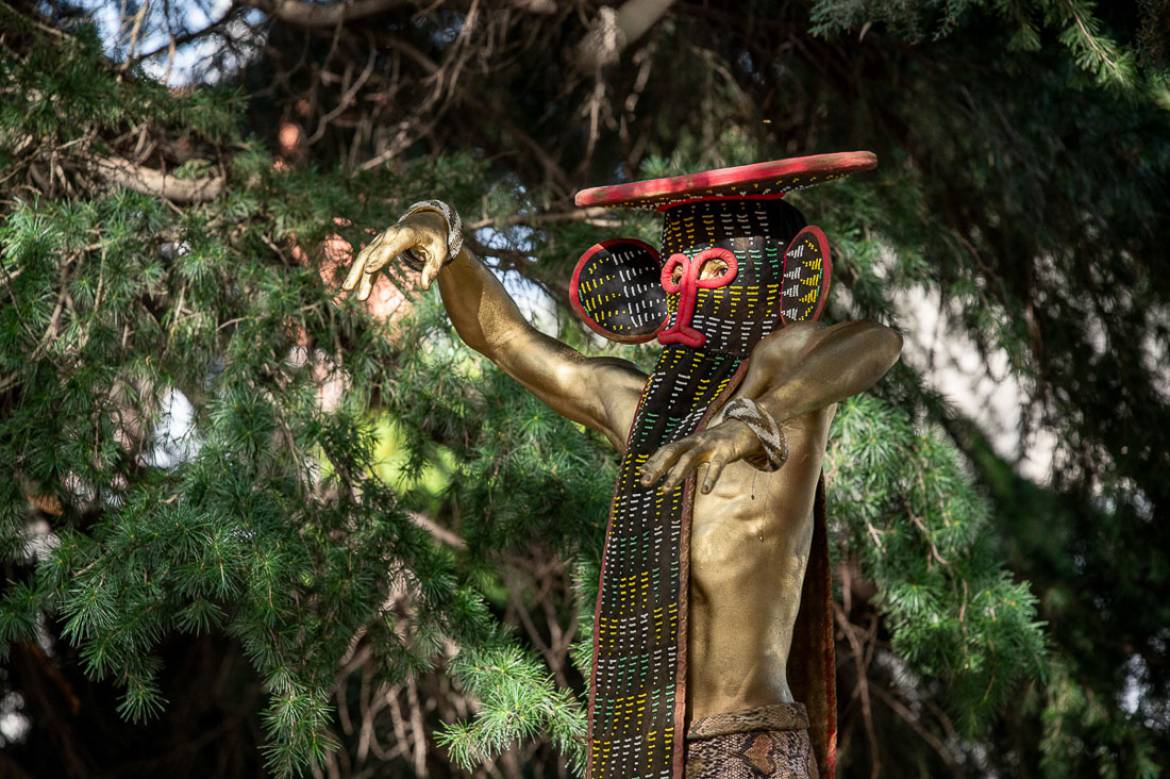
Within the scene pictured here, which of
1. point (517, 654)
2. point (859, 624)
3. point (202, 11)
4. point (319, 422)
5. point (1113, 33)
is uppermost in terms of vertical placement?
point (202, 11)

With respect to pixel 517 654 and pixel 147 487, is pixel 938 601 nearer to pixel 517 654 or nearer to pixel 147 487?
pixel 517 654

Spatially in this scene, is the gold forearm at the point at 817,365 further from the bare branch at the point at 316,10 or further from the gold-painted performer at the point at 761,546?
the bare branch at the point at 316,10

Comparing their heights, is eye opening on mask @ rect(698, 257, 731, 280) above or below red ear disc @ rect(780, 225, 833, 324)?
above

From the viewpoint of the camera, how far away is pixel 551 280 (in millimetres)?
3344

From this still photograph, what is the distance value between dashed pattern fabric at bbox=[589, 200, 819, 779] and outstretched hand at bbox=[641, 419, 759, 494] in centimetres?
26

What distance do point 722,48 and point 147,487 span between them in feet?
6.58

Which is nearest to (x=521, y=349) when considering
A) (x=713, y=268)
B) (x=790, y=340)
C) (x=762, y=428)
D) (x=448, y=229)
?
(x=448, y=229)

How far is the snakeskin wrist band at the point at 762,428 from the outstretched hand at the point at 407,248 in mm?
444

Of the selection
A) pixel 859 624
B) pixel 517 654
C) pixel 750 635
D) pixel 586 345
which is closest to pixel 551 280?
pixel 586 345

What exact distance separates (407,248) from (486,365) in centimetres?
108

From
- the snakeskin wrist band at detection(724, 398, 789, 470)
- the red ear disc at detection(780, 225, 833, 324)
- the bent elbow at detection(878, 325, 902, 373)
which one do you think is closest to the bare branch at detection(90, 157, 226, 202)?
the red ear disc at detection(780, 225, 833, 324)

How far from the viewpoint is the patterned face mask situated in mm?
1967

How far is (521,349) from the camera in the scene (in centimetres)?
228

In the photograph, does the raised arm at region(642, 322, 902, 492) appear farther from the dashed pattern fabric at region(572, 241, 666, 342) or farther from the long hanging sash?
the dashed pattern fabric at region(572, 241, 666, 342)
